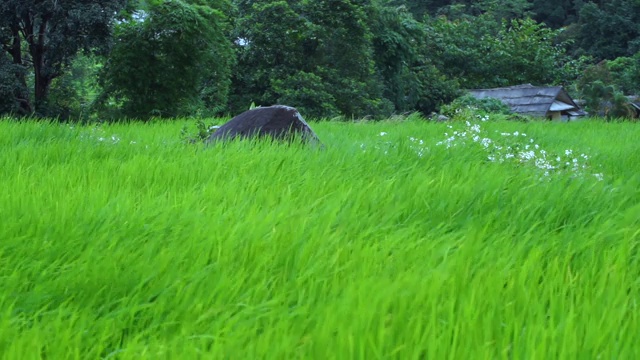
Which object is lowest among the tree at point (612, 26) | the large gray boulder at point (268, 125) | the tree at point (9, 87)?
the tree at point (9, 87)

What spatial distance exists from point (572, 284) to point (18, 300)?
1657 mm

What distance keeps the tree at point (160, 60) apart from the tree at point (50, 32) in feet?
3.13

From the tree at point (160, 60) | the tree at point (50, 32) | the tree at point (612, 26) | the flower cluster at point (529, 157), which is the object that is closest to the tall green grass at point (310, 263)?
the flower cluster at point (529, 157)

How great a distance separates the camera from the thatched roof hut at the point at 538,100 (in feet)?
76.3

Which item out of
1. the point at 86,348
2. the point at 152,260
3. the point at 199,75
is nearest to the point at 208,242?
the point at 152,260

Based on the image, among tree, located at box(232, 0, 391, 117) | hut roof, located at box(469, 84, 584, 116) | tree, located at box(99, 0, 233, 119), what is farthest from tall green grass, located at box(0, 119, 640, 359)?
hut roof, located at box(469, 84, 584, 116)

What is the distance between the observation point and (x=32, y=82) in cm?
2381

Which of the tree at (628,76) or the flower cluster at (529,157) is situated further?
the tree at (628,76)

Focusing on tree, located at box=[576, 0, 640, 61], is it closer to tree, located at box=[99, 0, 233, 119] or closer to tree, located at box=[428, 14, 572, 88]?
tree, located at box=[428, 14, 572, 88]

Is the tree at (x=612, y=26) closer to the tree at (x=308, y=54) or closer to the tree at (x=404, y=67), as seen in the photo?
the tree at (x=404, y=67)

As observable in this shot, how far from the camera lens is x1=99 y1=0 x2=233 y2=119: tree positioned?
17.7m

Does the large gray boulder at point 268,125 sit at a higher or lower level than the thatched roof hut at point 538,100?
higher

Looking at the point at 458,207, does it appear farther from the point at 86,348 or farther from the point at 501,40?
the point at 501,40

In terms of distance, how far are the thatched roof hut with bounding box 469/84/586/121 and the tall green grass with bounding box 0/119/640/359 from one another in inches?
797
